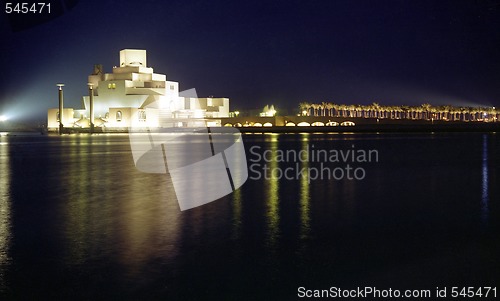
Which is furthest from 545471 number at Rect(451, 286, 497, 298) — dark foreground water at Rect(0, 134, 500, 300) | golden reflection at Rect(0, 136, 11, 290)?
golden reflection at Rect(0, 136, 11, 290)

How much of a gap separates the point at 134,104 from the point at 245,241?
107 meters

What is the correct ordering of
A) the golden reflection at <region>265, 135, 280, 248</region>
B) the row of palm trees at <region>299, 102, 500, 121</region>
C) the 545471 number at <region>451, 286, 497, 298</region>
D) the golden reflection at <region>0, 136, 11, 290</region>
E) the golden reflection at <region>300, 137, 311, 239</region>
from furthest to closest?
the row of palm trees at <region>299, 102, 500, 121</region> < the golden reflection at <region>300, 137, 311, 239</region> < the golden reflection at <region>265, 135, 280, 248</region> < the golden reflection at <region>0, 136, 11, 290</region> < the 545471 number at <region>451, 286, 497, 298</region>

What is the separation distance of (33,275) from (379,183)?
9.15 meters

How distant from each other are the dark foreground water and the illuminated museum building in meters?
94.9

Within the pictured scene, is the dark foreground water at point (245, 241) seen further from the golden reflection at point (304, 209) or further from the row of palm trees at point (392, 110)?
the row of palm trees at point (392, 110)

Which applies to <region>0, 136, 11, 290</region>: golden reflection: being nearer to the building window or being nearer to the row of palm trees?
the building window

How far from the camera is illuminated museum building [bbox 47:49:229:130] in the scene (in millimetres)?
104625

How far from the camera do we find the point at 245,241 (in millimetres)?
6051

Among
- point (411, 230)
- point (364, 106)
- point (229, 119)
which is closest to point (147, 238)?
point (411, 230)

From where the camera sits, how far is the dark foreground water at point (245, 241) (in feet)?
14.6

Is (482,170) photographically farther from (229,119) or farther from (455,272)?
(229,119)

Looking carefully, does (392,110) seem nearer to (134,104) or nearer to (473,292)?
(134,104)

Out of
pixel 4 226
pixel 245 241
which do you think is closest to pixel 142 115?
pixel 4 226

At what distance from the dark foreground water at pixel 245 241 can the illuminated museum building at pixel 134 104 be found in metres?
94.9
